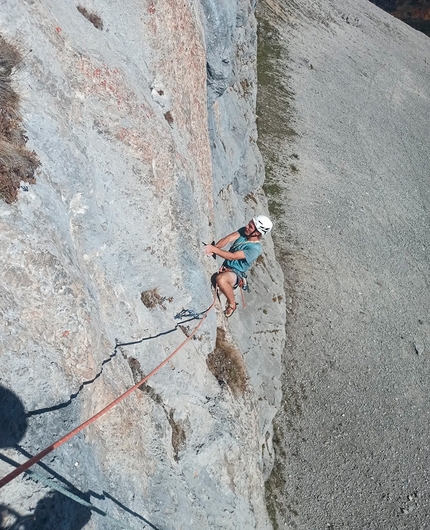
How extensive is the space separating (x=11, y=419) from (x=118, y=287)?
417 centimetres

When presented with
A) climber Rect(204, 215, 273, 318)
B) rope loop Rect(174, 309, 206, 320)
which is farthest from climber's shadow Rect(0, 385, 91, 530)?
climber Rect(204, 215, 273, 318)

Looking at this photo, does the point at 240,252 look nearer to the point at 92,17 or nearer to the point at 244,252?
the point at 244,252

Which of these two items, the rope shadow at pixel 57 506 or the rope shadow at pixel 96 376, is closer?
the rope shadow at pixel 57 506

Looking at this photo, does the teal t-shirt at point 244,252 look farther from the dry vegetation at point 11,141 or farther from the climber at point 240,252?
the dry vegetation at point 11,141

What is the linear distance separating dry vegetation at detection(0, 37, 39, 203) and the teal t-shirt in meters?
6.89

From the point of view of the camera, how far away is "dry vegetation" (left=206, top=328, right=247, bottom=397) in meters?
13.5

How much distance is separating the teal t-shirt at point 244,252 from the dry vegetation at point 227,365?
6.24 ft

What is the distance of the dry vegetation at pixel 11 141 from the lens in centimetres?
819

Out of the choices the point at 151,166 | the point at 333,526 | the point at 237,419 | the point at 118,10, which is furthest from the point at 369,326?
the point at 118,10

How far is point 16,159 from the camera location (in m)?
8.48

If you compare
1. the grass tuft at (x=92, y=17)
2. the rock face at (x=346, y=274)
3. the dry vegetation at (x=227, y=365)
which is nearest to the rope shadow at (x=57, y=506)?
the dry vegetation at (x=227, y=365)

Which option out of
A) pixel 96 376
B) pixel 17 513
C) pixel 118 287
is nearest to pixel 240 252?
pixel 118 287

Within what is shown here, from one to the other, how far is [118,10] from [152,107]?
9.21 feet

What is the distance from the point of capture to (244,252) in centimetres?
1403
